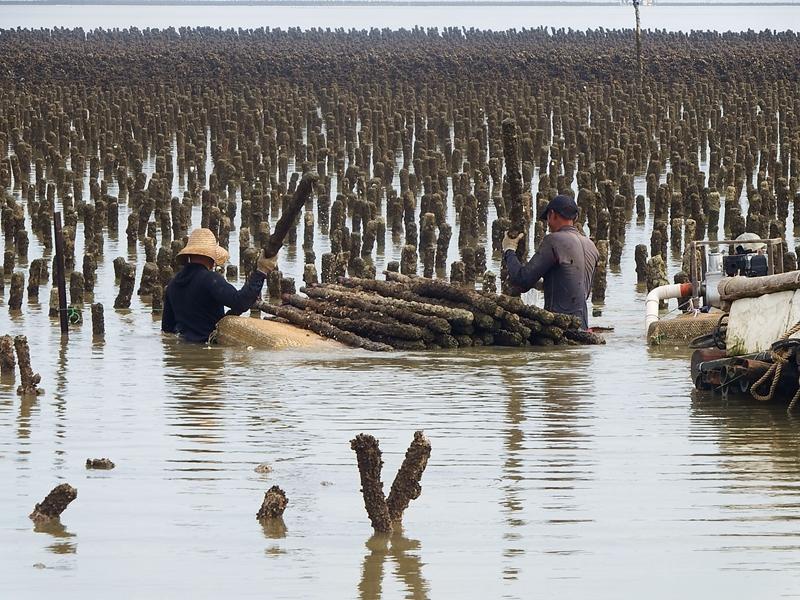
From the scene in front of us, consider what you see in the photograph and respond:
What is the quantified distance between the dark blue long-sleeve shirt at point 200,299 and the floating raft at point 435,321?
0.61 meters

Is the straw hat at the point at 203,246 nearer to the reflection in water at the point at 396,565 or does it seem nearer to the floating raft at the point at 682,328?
the floating raft at the point at 682,328

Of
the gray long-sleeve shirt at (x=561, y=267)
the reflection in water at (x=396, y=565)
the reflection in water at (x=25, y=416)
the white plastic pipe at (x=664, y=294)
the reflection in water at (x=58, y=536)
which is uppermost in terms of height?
the gray long-sleeve shirt at (x=561, y=267)

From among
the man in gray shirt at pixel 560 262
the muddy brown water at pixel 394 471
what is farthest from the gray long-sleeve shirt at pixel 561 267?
the muddy brown water at pixel 394 471

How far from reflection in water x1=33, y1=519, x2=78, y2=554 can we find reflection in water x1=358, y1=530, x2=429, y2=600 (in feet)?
3.90

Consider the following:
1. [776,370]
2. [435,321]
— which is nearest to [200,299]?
[435,321]

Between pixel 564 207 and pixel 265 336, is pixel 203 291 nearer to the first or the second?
pixel 265 336

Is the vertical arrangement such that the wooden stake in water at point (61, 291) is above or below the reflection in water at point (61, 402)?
above

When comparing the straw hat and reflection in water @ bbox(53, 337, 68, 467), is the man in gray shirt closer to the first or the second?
Answer: the straw hat

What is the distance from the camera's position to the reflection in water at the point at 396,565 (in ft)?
23.8

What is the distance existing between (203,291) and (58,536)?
5.81 m

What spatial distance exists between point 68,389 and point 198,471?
3029 mm

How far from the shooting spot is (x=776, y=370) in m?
10.7

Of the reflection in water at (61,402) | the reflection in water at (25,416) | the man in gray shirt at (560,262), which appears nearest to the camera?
the reflection in water at (61,402)

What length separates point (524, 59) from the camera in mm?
45438
